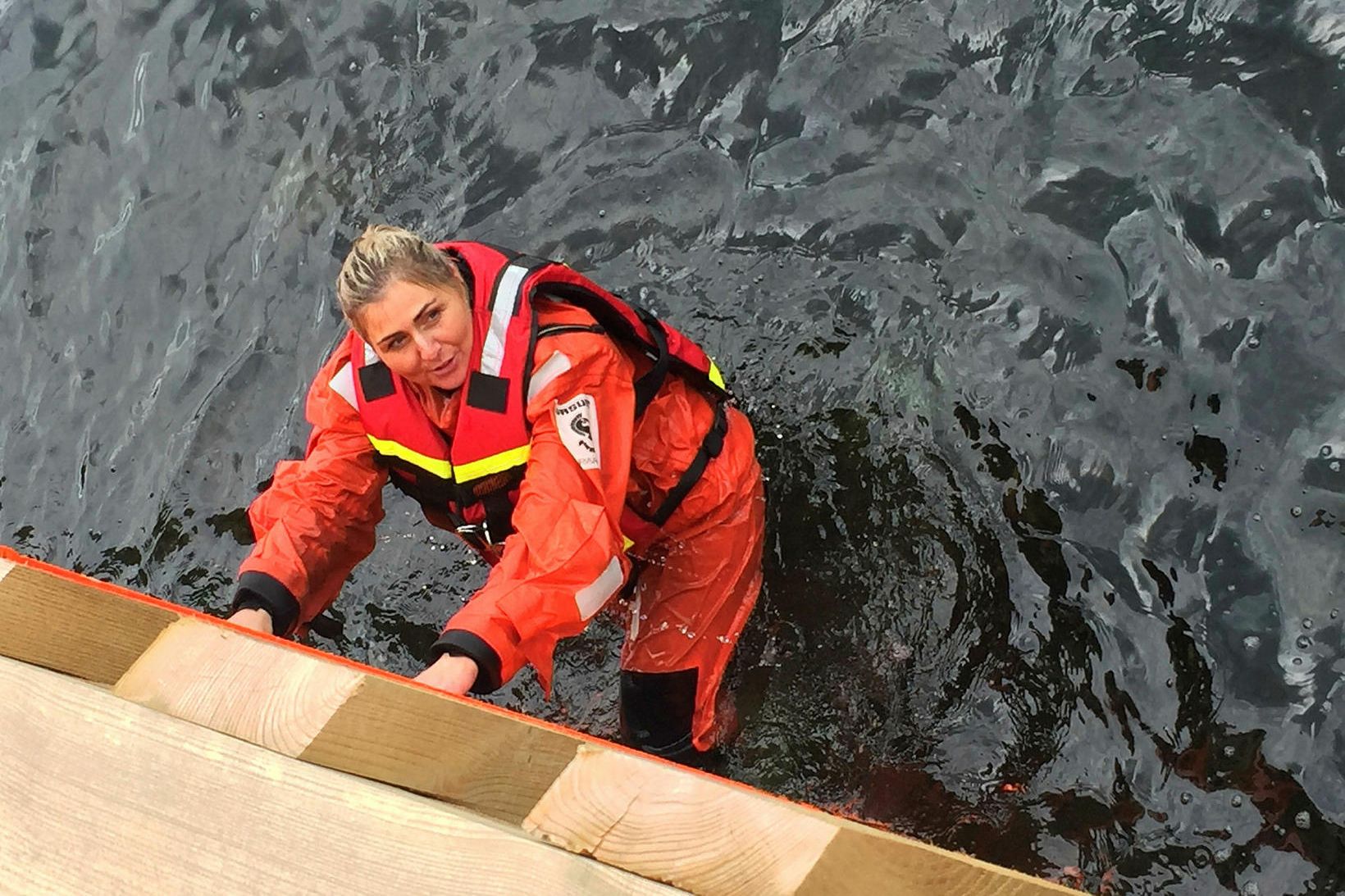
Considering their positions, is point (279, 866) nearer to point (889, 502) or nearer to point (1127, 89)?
point (889, 502)

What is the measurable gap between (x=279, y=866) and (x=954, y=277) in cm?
383

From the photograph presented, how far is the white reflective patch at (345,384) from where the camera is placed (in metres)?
3.60

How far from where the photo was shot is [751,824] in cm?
149

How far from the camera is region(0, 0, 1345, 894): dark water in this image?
12.5 ft

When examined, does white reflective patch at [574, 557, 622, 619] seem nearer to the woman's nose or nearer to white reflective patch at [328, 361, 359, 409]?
the woman's nose

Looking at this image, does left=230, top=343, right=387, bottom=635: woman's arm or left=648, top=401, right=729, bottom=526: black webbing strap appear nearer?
left=230, top=343, right=387, bottom=635: woman's arm

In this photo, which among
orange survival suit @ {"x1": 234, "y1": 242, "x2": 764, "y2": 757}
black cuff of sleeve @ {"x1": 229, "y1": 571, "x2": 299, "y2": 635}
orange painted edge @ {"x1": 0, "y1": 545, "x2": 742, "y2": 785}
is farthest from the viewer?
black cuff of sleeve @ {"x1": 229, "y1": 571, "x2": 299, "y2": 635}

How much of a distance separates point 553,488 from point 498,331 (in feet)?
1.61

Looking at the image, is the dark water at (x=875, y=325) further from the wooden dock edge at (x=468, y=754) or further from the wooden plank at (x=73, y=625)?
the wooden plank at (x=73, y=625)

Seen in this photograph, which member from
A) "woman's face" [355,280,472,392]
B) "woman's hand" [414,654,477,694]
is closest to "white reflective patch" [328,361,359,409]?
"woman's face" [355,280,472,392]

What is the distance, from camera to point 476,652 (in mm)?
2963

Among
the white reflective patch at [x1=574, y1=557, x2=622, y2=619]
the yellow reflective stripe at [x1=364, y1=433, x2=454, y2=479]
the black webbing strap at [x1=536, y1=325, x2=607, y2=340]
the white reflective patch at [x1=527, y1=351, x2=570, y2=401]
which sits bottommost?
the white reflective patch at [x1=574, y1=557, x2=622, y2=619]

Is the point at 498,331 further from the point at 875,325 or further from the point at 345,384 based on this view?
the point at 875,325

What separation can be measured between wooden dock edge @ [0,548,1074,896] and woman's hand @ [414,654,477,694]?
1.07 metres
